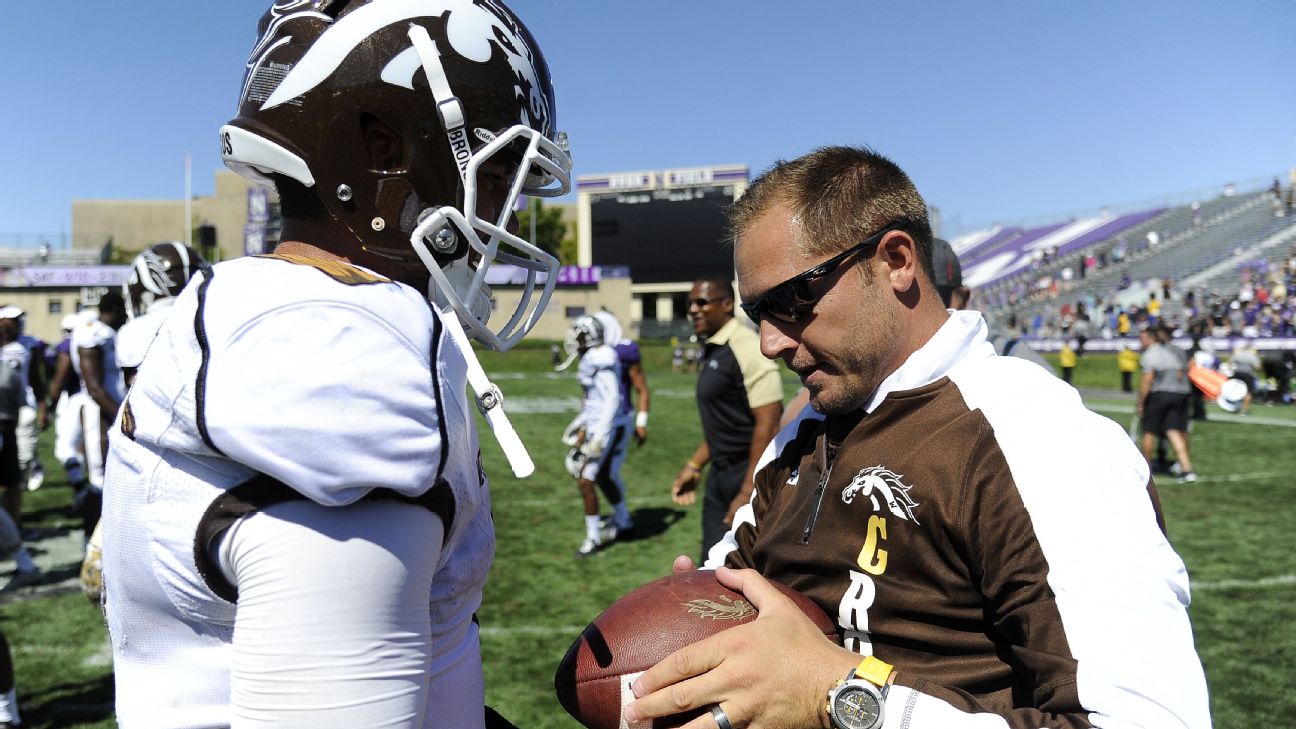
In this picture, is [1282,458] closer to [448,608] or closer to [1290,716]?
A: [1290,716]

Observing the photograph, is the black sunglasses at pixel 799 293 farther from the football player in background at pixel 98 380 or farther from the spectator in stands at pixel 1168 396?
the spectator in stands at pixel 1168 396

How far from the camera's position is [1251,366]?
19.8 meters

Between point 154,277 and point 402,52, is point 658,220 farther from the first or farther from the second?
point 402,52

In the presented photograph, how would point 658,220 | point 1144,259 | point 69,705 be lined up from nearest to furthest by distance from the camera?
point 69,705 < point 1144,259 < point 658,220

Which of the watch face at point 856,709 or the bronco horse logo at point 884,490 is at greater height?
the bronco horse logo at point 884,490

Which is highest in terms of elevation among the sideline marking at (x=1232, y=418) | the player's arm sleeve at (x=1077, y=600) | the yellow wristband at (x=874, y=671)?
the player's arm sleeve at (x=1077, y=600)

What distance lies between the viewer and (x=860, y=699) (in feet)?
4.92

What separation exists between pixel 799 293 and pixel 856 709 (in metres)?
0.89

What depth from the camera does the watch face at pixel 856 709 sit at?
148 centimetres

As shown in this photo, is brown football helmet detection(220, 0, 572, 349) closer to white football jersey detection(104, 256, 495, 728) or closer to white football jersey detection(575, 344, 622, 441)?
white football jersey detection(104, 256, 495, 728)

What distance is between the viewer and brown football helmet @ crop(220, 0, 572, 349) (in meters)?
Answer: 1.31

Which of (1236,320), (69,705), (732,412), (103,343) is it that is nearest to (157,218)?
(1236,320)

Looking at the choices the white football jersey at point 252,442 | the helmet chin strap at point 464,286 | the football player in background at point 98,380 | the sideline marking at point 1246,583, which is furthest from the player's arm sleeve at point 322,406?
the sideline marking at point 1246,583

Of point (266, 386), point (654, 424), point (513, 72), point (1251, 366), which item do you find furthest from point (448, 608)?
point (1251, 366)
